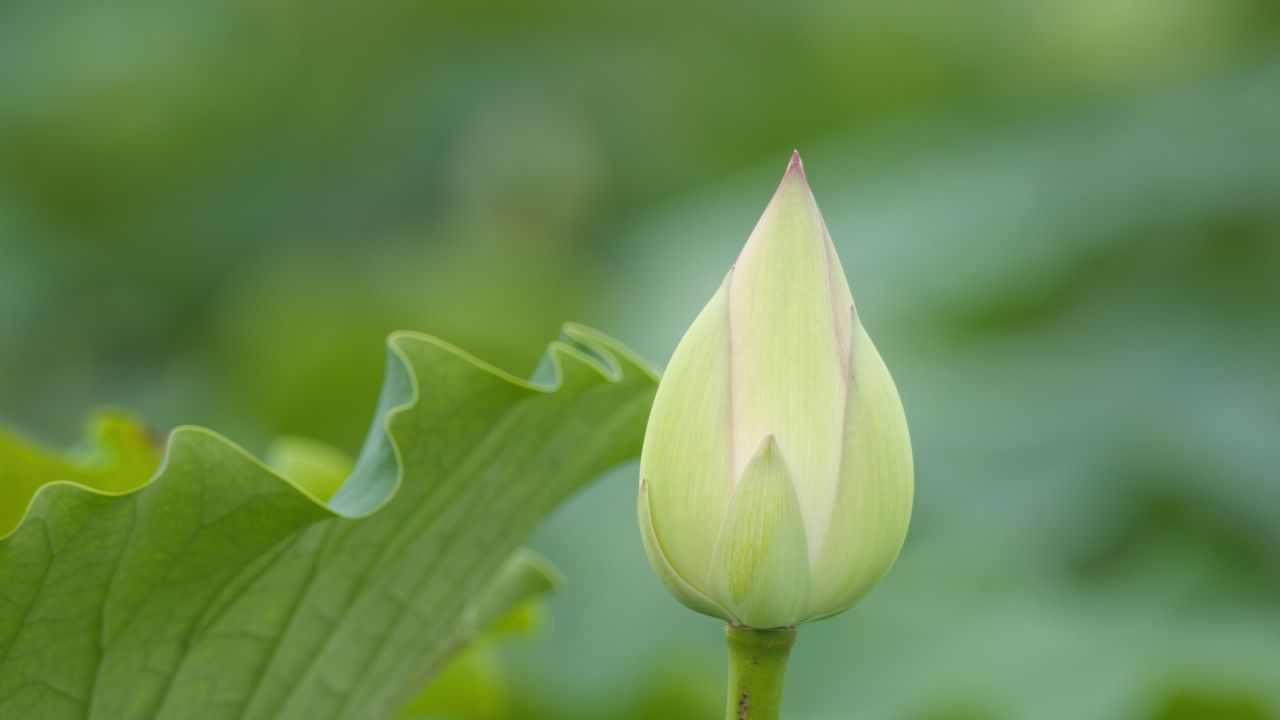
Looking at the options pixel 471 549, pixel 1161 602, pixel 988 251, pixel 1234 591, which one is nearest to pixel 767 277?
pixel 471 549

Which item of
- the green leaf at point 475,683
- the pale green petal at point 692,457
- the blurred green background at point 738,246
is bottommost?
the pale green petal at point 692,457

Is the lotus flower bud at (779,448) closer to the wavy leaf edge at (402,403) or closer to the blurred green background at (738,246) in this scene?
the wavy leaf edge at (402,403)

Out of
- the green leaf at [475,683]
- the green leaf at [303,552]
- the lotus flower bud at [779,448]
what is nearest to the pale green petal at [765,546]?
the lotus flower bud at [779,448]

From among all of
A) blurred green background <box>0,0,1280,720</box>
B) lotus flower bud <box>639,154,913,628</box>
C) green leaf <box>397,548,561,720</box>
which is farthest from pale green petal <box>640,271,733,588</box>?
blurred green background <box>0,0,1280,720</box>

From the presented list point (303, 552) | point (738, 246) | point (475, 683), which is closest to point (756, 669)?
point (303, 552)

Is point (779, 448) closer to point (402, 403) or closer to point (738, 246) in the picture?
point (402, 403)

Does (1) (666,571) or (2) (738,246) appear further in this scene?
(2) (738,246)
